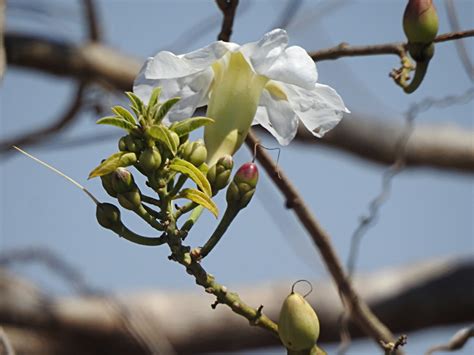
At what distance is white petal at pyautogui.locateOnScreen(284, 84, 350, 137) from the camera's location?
90 cm

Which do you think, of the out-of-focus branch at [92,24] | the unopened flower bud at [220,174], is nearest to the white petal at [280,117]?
the unopened flower bud at [220,174]

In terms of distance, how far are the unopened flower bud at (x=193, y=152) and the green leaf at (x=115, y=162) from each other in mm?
61

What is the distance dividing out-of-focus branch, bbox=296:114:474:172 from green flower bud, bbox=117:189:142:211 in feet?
6.28

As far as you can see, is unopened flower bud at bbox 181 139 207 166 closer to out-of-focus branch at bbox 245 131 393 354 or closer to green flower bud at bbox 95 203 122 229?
green flower bud at bbox 95 203 122 229

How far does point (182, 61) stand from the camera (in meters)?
0.88

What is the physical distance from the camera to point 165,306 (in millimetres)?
2891

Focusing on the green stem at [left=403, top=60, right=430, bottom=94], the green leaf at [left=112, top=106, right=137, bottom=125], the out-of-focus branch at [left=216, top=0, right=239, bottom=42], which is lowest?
the green leaf at [left=112, top=106, right=137, bottom=125]

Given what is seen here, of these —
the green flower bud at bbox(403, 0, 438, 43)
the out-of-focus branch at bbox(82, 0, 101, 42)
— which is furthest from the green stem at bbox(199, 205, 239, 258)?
the out-of-focus branch at bbox(82, 0, 101, 42)

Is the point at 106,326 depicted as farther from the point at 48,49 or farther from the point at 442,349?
the point at 442,349

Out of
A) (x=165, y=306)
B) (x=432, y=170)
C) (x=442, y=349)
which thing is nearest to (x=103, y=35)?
(x=165, y=306)

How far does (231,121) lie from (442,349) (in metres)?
0.37

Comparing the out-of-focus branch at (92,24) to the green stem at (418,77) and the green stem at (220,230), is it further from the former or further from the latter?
the green stem at (220,230)

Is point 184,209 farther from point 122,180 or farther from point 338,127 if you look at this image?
point 338,127

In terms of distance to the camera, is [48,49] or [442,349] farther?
[48,49]
